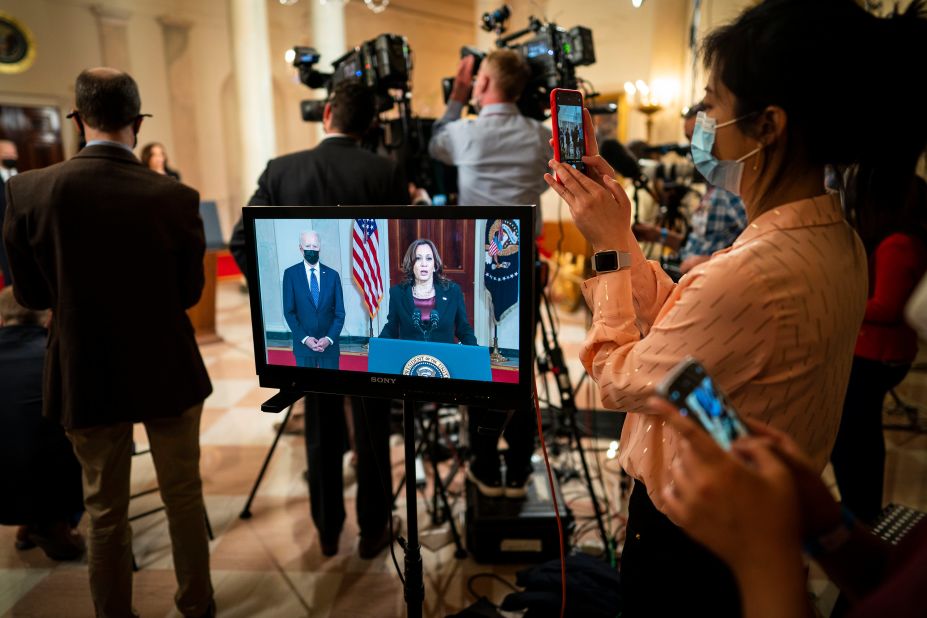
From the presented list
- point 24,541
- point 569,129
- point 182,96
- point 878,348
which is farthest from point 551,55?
point 182,96

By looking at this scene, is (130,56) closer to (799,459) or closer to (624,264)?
(624,264)

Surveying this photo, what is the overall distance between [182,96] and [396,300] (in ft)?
25.1

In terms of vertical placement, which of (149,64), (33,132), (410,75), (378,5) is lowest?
(410,75)

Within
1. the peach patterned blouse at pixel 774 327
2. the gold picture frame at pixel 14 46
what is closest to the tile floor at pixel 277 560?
the peach patterned blouse at pixel 774 327

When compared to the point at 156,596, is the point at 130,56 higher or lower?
higher

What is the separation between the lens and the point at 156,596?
6.63ft

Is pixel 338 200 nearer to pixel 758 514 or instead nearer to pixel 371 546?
pixel 371 546

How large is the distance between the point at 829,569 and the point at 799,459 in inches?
8.4

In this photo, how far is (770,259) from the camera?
0.81 metres

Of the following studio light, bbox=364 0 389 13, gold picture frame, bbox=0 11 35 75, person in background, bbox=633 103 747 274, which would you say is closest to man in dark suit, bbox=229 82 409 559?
person in background, bbox=633 103 747 274

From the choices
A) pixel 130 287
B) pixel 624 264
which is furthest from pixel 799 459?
pixel 130 287

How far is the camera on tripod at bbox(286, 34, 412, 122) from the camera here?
7.53ft

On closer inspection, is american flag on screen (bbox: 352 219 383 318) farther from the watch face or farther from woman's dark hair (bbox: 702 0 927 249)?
woman's dark hair (bbox: 702 0 927 249)

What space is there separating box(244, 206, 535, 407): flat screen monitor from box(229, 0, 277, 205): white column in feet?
19.2
